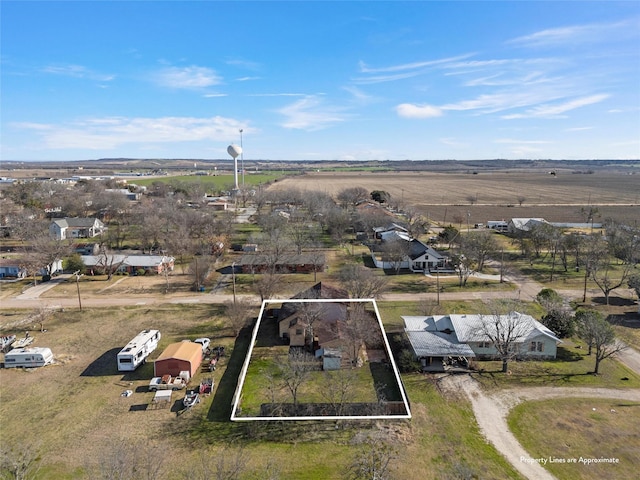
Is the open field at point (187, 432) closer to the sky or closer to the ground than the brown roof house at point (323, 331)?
closer to the ground

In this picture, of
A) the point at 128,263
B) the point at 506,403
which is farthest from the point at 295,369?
the point at 128,263

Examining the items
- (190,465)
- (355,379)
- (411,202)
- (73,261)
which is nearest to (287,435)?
(190,465)

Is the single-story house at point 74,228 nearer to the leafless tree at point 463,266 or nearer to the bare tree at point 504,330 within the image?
the leafless tree at point 463,266

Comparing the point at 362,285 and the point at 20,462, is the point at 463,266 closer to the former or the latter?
the point at 362,285

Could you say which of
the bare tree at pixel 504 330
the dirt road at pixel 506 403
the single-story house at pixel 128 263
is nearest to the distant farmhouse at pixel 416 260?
the bare tree at pixel 504 330

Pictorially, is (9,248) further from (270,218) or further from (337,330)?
(337,330)

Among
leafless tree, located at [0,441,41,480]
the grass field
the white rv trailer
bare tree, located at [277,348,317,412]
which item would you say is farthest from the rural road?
leafless tree, located at [0,441,41,480]

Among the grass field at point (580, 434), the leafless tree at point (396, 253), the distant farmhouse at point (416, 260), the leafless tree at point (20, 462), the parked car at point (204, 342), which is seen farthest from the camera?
the distant farmhouse at point (416, 260)
